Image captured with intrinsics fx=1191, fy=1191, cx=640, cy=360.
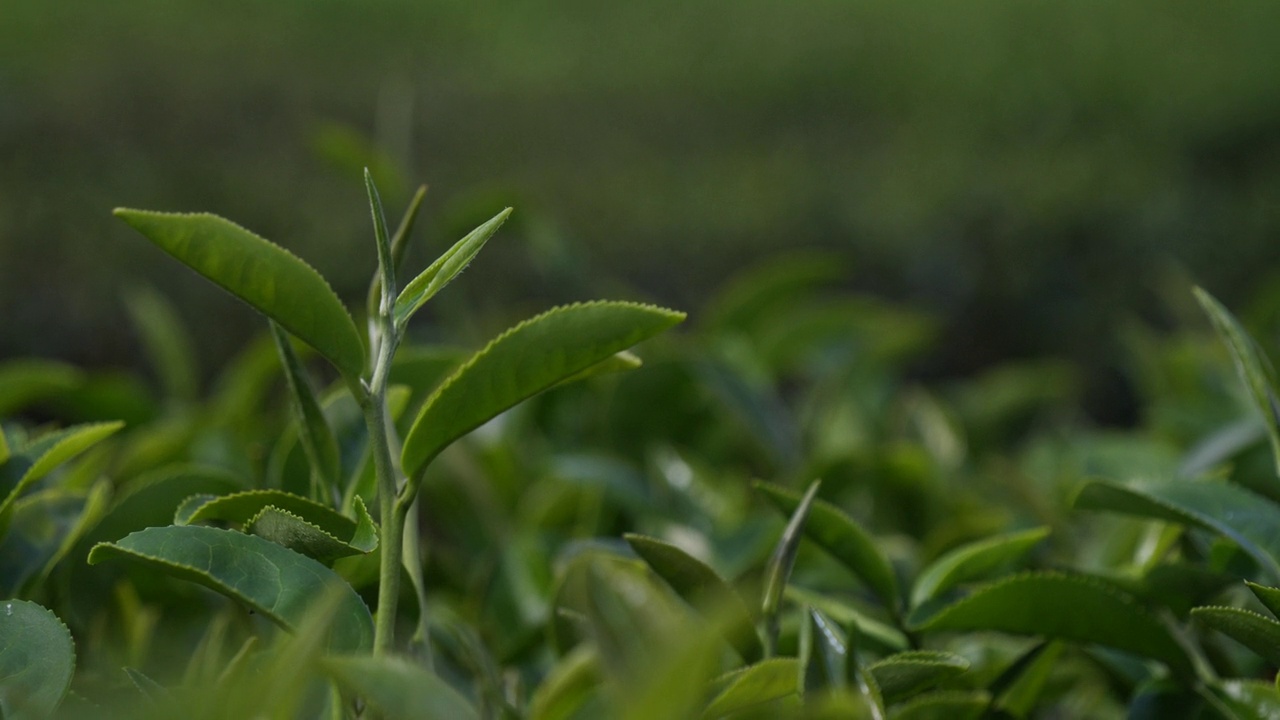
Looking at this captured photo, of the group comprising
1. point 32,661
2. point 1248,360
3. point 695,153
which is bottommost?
point 695,153

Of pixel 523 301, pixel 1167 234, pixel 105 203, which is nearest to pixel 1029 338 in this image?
pixel 1167 234

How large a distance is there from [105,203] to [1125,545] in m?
4.37

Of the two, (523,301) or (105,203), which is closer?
(523,301)

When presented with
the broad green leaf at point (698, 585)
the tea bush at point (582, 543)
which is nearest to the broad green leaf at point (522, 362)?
the tea bush at point (582, 543)

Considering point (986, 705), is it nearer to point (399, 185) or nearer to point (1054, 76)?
point (399, 185)

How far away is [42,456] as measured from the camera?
917 millimetres

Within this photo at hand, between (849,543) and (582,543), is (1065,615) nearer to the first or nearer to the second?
(849,543)

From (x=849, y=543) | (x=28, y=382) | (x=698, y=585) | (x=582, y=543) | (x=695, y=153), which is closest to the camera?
(x=698, y=585)

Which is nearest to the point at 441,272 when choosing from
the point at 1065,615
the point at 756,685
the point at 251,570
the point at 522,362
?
the point at 522,362

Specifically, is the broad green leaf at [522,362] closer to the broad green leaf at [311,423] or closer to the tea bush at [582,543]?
the tea bush at [582,543]

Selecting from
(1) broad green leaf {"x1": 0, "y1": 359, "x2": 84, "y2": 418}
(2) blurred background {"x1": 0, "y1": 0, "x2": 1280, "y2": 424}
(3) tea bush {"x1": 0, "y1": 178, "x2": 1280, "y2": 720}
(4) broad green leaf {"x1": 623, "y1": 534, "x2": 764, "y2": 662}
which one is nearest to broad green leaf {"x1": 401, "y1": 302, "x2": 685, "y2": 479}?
(3) tea bush {"x1": 0, "y1": 178, "x2": 1280, "y2": 720}

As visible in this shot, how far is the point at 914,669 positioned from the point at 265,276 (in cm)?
50

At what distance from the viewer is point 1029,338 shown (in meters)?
4.62

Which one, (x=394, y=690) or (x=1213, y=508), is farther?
(x=1213, y=508)
